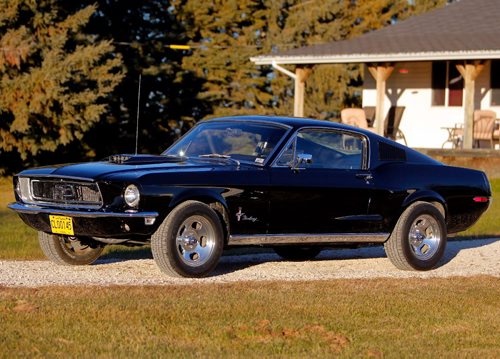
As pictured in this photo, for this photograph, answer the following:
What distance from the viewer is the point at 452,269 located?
10.9 m

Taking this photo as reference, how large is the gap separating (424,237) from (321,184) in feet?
4.60

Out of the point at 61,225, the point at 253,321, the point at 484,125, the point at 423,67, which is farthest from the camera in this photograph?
the point at 423,67

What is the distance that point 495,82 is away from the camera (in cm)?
2952

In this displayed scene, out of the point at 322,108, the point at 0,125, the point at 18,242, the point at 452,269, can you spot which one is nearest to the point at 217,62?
the point at 322,108

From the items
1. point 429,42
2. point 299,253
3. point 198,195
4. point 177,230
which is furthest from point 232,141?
point 429,42

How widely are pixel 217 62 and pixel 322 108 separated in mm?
5224

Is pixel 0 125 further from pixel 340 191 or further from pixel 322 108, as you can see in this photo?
pixel 340 191

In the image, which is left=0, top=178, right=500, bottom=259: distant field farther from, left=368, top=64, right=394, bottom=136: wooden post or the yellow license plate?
left=368, top=64, right=394, bottom=136: wooden post

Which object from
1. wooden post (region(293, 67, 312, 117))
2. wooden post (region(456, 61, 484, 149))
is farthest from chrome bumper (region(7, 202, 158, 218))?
wooden post (region(293, 67, 312, 117))

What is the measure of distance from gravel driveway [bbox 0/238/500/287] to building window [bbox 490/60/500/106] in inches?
686

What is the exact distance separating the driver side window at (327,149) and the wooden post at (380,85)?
17168 mm

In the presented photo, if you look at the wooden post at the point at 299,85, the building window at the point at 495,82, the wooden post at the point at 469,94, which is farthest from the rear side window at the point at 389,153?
the building window at the point at 495,82

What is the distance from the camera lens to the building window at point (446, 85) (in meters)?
30.1

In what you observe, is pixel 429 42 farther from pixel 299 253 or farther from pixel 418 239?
pixel 418 239
